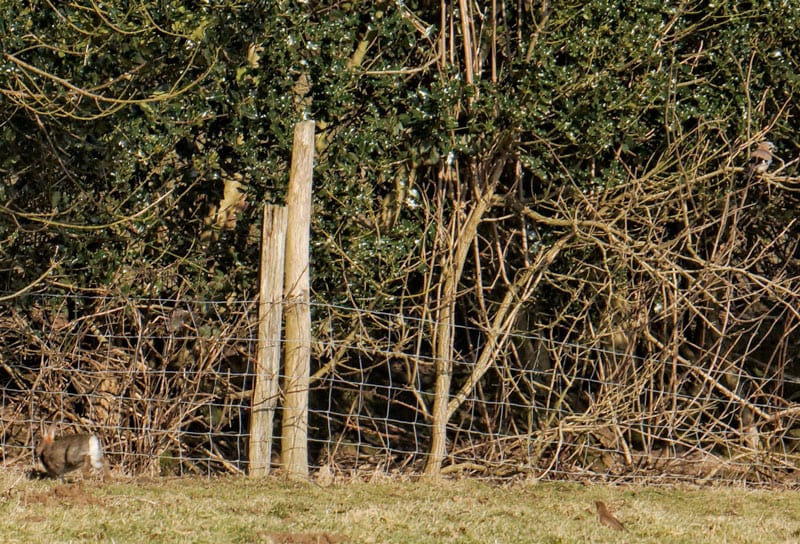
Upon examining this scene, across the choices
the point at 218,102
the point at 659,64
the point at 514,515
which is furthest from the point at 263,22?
the point at 514,515

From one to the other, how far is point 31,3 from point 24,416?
3375mm

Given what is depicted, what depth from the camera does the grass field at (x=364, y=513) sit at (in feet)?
20.0

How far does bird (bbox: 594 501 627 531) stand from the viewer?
278 inches

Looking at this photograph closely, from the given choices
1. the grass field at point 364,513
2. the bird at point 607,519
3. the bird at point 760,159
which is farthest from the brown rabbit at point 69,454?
the bird at point 760,159

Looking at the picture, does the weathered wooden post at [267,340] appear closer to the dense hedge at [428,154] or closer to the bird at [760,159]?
the dense hedge at [428,154]

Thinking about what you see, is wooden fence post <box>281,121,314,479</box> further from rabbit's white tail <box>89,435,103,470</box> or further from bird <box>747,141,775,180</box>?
bird <box>747,141,775,180</box>

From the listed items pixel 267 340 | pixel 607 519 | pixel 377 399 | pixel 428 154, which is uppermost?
pixel 428 154

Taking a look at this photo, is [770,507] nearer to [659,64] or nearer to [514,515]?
[514,515]

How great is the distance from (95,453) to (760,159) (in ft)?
19.0

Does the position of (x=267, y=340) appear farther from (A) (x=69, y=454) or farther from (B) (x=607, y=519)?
(B) (x=607, y=519)

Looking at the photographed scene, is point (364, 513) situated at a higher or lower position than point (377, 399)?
lower

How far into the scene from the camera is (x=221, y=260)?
8.79 m

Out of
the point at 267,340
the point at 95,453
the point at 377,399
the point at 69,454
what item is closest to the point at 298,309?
the point at 267,340

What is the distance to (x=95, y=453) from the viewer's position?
310 inches
